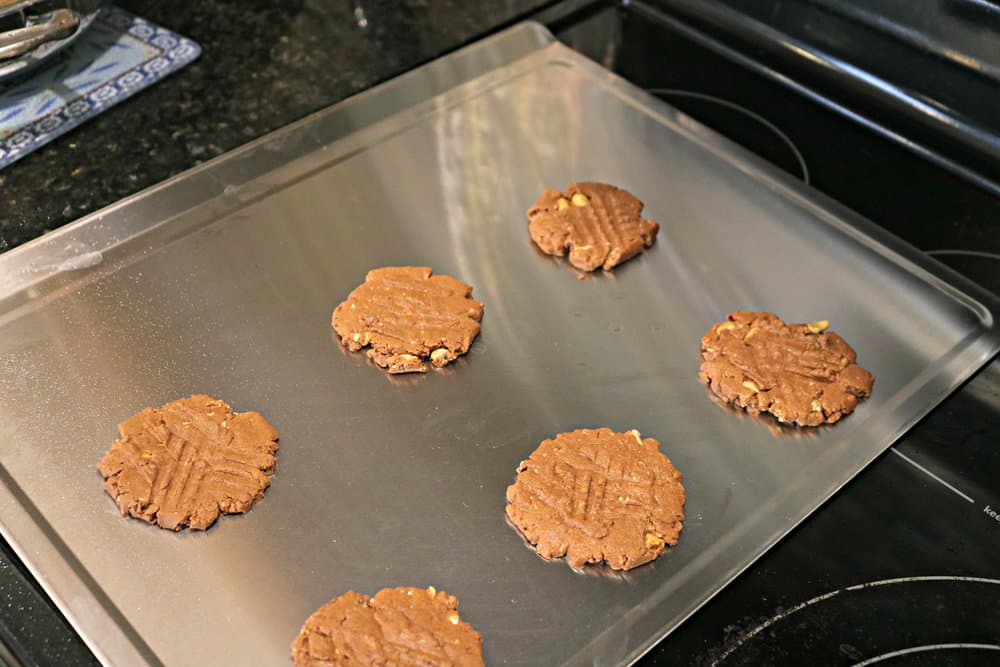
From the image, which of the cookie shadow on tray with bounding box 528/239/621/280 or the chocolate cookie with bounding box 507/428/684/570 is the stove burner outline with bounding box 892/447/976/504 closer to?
the chocolate cookie with bounding box 507/428/684/570

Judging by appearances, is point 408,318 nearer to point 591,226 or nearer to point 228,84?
point 591,226

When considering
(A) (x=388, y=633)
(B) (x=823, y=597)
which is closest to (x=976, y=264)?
(B) (x=823, y=597)

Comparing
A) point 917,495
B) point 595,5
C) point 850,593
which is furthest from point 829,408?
point 595,5

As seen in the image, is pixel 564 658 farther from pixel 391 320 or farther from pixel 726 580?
pixel 391 320

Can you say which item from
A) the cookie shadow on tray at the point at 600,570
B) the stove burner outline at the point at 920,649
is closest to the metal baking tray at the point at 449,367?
the cookie shadow on tray at the point at 600,570

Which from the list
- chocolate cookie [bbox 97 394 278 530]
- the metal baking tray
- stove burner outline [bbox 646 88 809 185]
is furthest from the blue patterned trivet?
stove burner outline [bbox 646 88 809 185]
